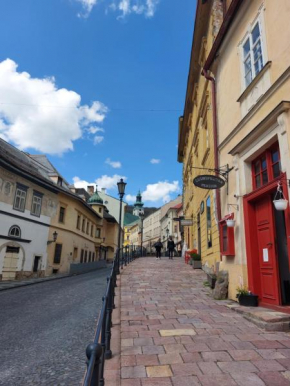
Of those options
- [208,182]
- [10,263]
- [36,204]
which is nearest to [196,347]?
[208,182]

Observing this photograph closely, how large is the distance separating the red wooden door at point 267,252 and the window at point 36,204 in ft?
59.3

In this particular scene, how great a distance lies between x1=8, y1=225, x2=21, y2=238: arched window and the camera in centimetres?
1881

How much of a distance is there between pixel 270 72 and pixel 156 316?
18.6 ft

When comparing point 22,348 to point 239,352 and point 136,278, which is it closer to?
point 239,352

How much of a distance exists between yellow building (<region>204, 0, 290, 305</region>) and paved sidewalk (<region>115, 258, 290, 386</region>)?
4.00 ft

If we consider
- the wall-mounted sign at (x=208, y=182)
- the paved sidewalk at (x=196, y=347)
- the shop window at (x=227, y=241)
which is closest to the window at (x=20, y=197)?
the paved sidewalk at (x=196, y=347)

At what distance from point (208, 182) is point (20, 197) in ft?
51.4

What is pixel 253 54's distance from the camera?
743 centimetres

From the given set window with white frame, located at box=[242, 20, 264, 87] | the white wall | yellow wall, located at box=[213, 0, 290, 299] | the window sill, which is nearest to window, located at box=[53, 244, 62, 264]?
the white wall

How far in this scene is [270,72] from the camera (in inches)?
252

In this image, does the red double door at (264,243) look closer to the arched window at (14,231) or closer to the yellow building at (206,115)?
the yellow building at (206,115)

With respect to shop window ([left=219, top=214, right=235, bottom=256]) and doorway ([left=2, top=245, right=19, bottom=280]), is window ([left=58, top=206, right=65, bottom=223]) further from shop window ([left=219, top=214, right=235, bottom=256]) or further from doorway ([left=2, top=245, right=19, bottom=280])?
shop window ([left=219, top=214, right=235, bottom=256])

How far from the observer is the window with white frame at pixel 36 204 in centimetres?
2159

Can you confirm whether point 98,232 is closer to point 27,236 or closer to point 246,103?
point 27,236
